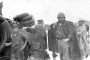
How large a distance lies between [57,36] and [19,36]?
9.60ft

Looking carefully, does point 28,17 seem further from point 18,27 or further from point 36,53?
point 36,53

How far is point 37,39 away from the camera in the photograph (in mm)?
16375

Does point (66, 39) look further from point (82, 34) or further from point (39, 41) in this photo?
point (82, 34)

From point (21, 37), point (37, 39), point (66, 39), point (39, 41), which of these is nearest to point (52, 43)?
point (39, 41)

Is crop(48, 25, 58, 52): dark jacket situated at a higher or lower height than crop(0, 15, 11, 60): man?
lower

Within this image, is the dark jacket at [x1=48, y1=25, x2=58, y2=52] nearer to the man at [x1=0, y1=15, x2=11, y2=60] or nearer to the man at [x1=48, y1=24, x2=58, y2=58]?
the man at [x1=48, y1=24, x2=58, y2=58]

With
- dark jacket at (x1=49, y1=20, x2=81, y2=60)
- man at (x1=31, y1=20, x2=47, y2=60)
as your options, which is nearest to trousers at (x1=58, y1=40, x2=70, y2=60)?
dark jacket at (x1=49, y1=20, x2=81, y2=60)

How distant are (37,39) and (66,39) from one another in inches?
80.9

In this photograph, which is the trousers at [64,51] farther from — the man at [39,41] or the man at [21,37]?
the man at [21,37]

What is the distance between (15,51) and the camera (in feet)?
38.4

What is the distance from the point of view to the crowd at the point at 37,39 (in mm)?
8719

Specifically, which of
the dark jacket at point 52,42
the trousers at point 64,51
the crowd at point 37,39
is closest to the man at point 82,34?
the crowd at point 37,39

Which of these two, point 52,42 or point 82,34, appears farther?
point 82,34

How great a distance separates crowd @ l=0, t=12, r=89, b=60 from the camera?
872 centimetres
